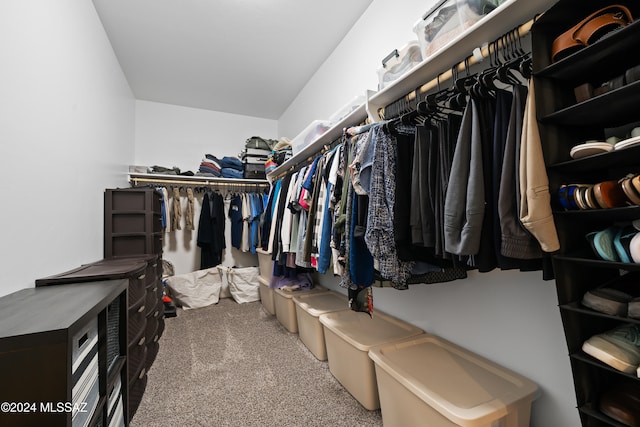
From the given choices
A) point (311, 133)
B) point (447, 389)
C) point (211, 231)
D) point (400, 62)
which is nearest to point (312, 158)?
point (311, 133)

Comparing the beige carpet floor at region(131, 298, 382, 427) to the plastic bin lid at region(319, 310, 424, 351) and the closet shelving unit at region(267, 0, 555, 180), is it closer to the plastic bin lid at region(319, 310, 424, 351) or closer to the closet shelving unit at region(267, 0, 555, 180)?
the plastic bin lid at region(319, 310, 424, 351)

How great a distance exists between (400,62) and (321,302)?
1792 mm

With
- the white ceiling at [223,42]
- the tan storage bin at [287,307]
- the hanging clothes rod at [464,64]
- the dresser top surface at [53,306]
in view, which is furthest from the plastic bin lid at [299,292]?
the white ceiling at [223,42]

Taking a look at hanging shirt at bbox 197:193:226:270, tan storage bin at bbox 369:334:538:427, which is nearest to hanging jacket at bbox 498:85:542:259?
tan storage bin at bbox 369:334:538:427

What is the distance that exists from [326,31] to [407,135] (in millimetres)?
1748

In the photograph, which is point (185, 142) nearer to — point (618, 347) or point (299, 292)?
point (299, 292)

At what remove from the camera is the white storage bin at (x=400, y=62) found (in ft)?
4.31

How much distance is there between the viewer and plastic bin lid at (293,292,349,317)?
2004mm

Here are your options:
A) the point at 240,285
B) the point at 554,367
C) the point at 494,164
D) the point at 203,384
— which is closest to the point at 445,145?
the point at 494,164

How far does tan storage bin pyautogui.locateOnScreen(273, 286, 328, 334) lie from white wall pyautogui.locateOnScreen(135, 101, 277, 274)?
5.03 feet

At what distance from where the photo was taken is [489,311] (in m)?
1.22

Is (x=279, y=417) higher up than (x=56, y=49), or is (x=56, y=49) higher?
(x=56, y=49)

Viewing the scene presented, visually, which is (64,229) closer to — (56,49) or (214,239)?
(56,49)

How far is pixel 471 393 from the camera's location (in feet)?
3.27
